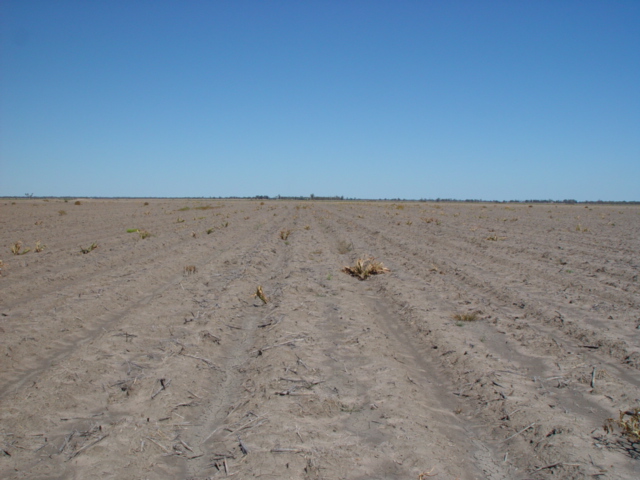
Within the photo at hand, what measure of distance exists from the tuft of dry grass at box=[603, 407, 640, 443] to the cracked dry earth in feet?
0.24

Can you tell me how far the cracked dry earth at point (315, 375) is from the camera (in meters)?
2.96

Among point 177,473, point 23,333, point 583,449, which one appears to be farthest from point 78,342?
point 583,449

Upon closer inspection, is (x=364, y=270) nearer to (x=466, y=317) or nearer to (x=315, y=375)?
(x=466, y=317)

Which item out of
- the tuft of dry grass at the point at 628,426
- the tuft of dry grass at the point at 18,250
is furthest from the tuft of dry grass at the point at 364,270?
the tuft of dry grass at the point at 18,250

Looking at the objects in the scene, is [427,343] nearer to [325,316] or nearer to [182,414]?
[325,316]

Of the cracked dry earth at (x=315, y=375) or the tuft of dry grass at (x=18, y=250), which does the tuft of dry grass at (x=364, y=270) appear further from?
the tuft of dry grass at (x=18, y=250)

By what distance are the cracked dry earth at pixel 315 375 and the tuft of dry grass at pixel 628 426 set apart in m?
0.07

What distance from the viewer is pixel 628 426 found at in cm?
317

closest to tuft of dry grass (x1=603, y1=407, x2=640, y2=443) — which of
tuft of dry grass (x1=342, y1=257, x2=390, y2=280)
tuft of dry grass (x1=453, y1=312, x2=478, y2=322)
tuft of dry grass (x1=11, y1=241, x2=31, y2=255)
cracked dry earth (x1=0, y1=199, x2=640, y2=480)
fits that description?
cracked dry earth (x1=0, y1=199, x2=640, y2=480)

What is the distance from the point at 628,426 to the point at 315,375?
8.37 ft

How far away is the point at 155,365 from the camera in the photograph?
442 cm

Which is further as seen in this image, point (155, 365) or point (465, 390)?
point (155, 365)

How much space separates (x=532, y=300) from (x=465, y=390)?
12.4ft

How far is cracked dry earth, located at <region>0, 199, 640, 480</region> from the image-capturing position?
2.96 m
